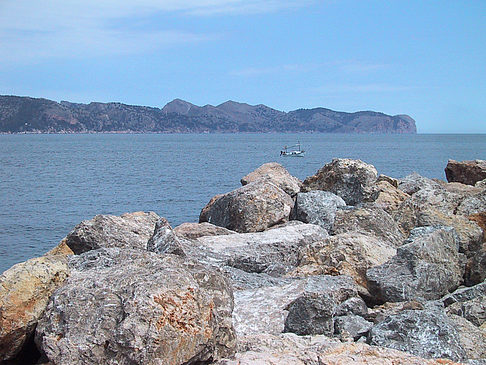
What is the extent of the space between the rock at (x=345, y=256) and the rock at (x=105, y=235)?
248cm

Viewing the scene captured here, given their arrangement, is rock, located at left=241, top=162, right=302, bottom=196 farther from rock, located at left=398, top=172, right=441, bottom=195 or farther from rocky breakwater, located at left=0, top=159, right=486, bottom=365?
rock, located at left=398, top=172, right=441, bottom=195

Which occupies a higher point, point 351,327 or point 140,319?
point 140,319

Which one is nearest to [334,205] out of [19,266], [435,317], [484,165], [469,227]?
[469,227]

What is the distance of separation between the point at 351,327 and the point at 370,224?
4920 millimetres

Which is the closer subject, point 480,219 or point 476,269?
point 476,269

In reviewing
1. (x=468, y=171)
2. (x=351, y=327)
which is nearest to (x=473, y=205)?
(x=468, y=171)

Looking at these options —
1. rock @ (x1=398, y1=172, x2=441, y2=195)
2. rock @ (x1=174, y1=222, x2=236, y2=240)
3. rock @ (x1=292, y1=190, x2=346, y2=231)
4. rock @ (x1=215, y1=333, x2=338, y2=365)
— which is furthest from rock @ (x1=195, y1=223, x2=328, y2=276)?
rock @ (x1=398, y1=172, x2=441, y2=195)

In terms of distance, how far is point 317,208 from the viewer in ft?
39.7

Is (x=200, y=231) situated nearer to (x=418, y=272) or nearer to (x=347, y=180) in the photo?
(x=418, y=272)

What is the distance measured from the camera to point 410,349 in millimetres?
4984

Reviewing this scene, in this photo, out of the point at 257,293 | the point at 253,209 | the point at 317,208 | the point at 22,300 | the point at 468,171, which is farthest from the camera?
the point at 468,171

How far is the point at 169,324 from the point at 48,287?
4.62 feet

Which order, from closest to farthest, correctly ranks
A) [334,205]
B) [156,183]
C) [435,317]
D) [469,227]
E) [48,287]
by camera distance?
[48,287] → [435,317] → [469,227] → [334,205] → [156,183]

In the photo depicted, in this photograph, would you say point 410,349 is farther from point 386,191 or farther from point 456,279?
point 386,191
